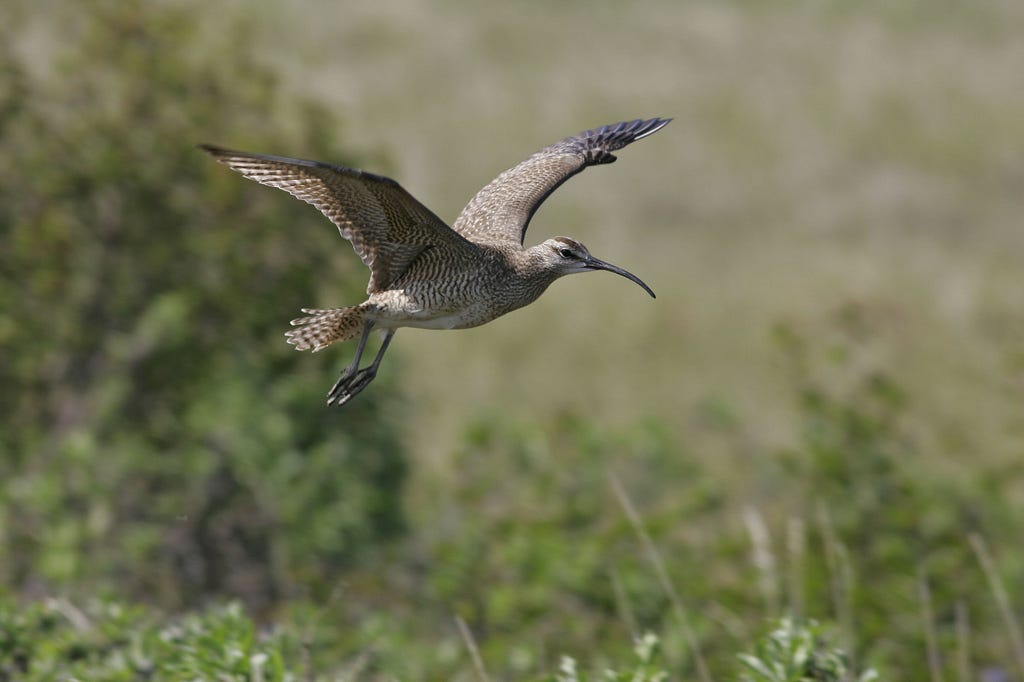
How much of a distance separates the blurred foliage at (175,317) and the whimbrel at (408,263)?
348 cm

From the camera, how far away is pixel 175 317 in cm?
988

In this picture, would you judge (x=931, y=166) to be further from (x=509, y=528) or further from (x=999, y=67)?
(x=509, y=528)

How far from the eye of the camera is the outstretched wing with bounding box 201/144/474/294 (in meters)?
5.40

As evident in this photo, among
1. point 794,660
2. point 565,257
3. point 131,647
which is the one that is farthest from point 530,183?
point 794,660

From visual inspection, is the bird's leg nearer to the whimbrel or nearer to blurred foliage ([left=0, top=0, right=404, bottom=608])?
the whimbrel

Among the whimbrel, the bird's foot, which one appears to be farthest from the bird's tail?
the bird's foot

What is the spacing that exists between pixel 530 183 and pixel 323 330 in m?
1.42

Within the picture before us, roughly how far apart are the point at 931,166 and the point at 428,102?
10.2m

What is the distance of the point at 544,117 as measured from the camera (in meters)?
28.0

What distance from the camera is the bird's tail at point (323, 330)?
20.4ft

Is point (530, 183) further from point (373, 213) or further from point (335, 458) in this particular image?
point (335, 458)

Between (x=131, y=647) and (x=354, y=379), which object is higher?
(x=354, y=379)

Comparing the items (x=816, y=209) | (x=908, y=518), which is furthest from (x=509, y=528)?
(x=816, y=209)

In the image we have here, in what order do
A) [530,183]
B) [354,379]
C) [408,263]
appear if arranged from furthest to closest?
1. [530,183]
2. [354,379]
3. [408,263]
